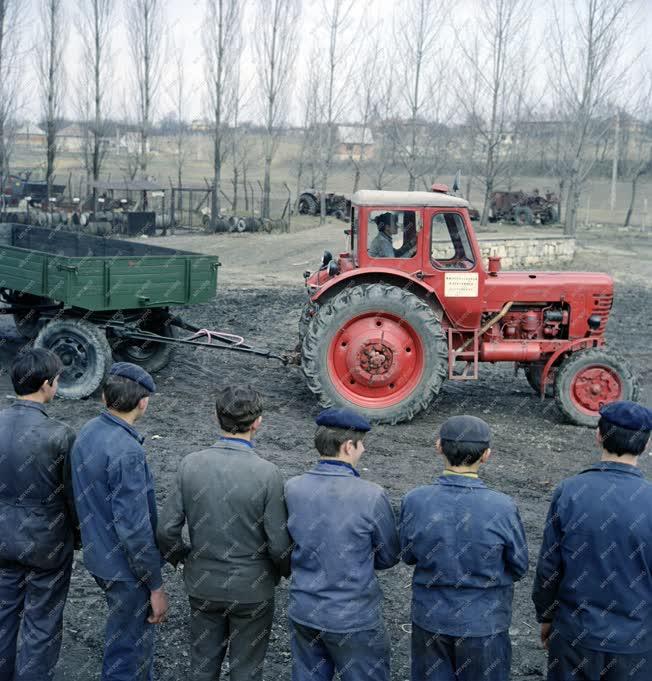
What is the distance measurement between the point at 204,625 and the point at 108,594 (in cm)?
49

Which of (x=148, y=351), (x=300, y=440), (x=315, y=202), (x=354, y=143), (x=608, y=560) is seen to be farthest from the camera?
(x=354, y=143)

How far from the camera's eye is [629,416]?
11.5 ft

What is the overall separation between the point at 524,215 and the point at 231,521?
31.4 meters

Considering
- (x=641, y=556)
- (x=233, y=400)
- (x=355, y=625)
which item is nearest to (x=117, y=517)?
(x=233, y=400)

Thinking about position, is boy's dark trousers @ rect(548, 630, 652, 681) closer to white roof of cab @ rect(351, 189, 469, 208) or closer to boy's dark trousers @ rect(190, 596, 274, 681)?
boy's dark trousers @ rect(190, 596, 274, 681)

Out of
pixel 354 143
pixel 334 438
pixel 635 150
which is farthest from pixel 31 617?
pixel 635 150

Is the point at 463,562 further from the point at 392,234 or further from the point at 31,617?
the point at 392,234

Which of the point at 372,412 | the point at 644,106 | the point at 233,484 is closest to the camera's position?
the point at 233,484

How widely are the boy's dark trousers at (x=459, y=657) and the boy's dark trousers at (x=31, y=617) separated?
170 centimetres

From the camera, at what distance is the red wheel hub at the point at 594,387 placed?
344 inches

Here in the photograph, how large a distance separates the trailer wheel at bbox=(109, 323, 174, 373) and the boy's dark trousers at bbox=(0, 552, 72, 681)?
20.3ft

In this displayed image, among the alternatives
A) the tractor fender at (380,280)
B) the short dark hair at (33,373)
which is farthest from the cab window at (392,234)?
the short dark hair at (33,373)

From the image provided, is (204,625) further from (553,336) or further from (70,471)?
(553,336)

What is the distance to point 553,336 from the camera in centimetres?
915
